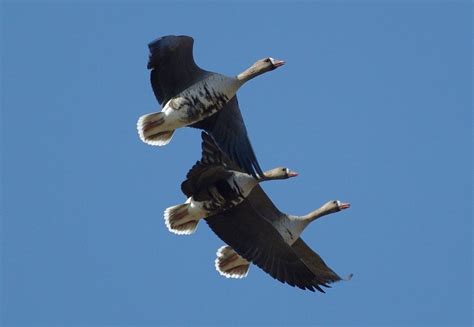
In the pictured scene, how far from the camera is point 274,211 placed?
21312 mm

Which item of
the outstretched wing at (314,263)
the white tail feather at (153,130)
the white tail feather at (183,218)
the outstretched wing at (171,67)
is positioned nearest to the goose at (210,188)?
the white tail feather at (183,218)

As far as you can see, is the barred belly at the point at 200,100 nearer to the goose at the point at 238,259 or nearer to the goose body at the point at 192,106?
the goose body at the point at 192,106

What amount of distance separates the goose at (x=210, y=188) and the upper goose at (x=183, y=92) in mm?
202


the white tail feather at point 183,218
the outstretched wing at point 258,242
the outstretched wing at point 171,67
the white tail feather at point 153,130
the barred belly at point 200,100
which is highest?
the outstretched wing at point 171,67

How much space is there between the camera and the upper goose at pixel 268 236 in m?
20.7

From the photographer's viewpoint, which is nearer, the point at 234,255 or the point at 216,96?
the point at 216,96

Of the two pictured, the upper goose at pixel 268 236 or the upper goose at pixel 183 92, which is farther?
the upper goose at pixel 268 236

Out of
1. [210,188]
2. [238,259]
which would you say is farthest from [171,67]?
[238,259]

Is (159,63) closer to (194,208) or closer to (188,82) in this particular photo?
(188,82)

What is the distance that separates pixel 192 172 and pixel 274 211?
4.55 ft

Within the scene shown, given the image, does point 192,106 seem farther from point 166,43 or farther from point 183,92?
point 166,43

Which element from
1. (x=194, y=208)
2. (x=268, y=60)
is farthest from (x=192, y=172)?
(x=268, y=60)

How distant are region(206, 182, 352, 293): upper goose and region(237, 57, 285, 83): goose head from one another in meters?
1.54

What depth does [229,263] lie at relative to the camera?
21984 millimetres
